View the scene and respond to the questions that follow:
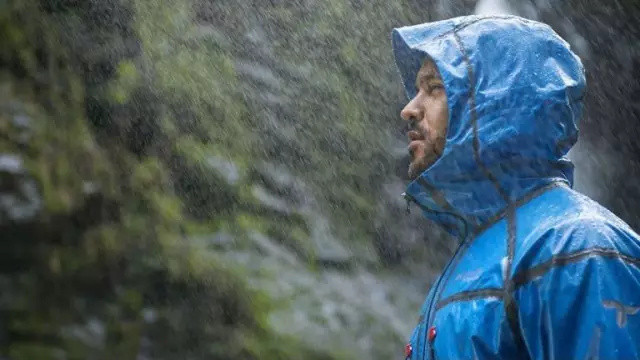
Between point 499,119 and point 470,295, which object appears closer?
point 470,295

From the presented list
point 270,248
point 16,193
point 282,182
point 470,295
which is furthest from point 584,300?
point 282,182

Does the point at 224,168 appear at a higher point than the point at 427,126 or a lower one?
higher

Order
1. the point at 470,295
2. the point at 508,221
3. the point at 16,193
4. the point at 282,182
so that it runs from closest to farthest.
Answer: the point at 470,295
the point at 508,221
the point at 16,193
the point at 282,182

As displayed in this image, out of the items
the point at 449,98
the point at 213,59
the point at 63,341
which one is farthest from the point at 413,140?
the point at 213,59

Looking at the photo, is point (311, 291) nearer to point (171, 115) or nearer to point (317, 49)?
point (171, 115)

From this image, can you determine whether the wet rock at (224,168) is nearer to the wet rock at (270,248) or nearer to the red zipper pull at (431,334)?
the wet rock at (270,248)

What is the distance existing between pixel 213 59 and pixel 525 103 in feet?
13.9

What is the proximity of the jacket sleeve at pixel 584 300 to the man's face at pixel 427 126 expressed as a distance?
24.7 inches

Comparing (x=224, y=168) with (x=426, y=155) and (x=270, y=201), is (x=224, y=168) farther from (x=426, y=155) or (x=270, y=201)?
(x=426, y=155)

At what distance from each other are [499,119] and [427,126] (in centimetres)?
25

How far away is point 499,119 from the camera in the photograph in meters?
2.09

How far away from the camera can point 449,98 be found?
2240 mm

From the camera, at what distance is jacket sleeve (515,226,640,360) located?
61.7 inches

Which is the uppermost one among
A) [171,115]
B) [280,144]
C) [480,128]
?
[171,115]
